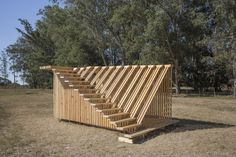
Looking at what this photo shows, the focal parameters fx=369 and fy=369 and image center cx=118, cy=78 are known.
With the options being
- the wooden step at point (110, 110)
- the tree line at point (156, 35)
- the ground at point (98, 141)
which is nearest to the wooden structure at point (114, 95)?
the wooden step at point (110, 110)

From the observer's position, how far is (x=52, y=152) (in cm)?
803

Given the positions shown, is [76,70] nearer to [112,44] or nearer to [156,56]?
[156,56]

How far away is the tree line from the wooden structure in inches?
742

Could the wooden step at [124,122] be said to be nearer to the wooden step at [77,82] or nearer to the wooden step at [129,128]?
the wooden step at [129,128]

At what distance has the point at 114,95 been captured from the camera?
1190cm

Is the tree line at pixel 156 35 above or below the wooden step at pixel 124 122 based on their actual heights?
above

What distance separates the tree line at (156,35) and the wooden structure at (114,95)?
1884cm

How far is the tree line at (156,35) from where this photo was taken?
32.1 m

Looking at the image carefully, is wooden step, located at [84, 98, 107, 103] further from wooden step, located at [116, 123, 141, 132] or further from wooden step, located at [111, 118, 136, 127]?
wooden step, located at [116, 123, 141, 132]

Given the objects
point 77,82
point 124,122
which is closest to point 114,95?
point 77,82

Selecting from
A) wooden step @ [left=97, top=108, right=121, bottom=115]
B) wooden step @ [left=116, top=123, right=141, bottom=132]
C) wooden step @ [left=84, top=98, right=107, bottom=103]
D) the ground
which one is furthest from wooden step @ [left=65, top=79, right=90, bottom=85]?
wooden step @ [left=116, top=123, right=141, bottom=132]

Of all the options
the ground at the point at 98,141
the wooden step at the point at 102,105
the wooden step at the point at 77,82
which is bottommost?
the ground at the point at 98,141

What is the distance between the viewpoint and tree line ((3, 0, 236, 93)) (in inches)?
1262

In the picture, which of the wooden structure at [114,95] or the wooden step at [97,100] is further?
the wooden step at [97,100]
